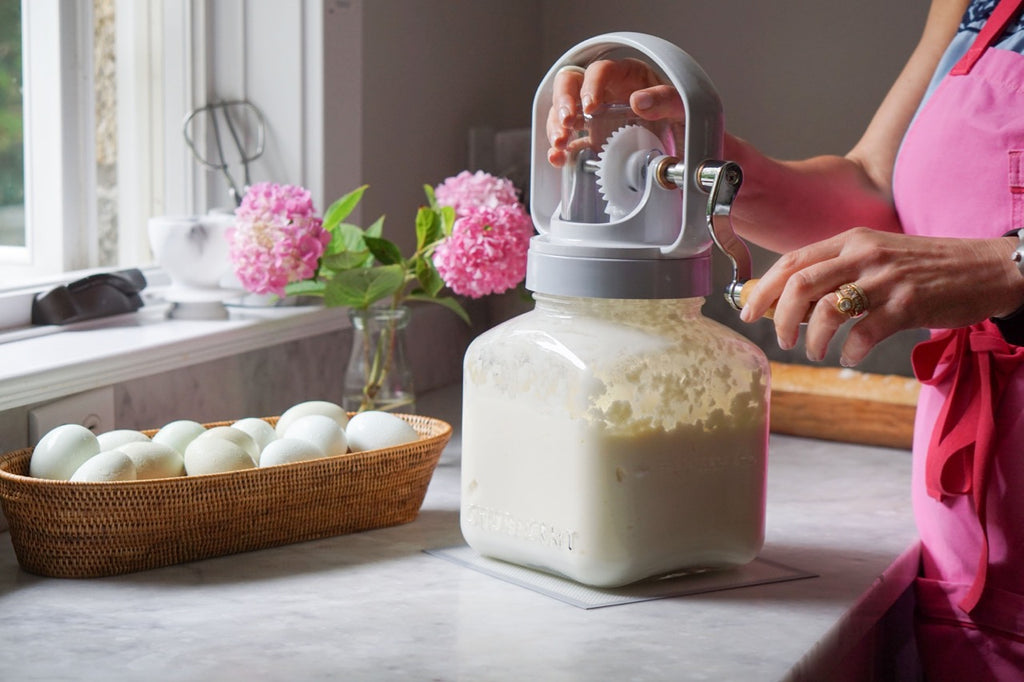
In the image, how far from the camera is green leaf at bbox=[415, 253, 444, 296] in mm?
1284

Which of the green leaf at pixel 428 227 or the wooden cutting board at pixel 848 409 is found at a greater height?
the green leaf at pixel 428 227

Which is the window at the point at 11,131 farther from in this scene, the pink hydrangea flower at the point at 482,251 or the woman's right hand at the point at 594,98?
the woman's right hand at the point at 594,98

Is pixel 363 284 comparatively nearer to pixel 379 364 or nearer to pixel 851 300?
pixel 379 364

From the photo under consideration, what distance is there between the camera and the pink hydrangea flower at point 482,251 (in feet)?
3.98

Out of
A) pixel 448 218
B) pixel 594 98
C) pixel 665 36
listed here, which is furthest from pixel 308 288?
pixel 665 36

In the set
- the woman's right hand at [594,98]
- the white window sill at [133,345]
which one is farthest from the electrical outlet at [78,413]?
the woman's right hand at [594,98]

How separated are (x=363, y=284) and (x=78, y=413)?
0.29m

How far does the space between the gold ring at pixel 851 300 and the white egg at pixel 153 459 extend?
474mm

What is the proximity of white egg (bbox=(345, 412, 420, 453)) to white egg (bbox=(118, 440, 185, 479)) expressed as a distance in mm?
153

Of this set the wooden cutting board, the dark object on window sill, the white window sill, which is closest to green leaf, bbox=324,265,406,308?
the white window sill

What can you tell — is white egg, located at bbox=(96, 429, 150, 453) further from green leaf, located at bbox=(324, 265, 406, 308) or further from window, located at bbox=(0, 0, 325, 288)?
window, located at bbox=(0, 0, 325, 288)

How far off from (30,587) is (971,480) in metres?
0.70

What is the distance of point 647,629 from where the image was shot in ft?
2.65

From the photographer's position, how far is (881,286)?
0.78m
